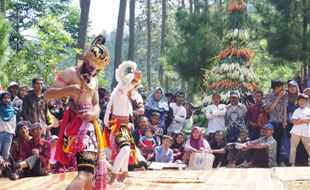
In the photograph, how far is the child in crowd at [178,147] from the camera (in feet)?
39.1

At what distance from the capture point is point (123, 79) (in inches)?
320

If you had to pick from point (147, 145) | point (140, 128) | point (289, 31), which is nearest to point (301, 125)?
point (147, 145)

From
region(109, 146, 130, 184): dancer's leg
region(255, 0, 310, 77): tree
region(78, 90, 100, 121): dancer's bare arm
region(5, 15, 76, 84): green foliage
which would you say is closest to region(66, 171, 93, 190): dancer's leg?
region(78, 90, 100, 121): dancer's bare arm

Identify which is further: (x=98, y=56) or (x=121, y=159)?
(x=121, y=159)

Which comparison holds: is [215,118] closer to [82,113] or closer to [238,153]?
[238,153]

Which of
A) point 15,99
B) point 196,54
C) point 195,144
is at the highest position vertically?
point 196,54

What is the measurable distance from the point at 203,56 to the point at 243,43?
3878mm

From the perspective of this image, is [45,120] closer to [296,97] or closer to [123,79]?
[123,79]

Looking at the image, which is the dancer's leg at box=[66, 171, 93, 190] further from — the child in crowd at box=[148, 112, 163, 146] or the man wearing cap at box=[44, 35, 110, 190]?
the child in crowd at box=[148, 112, 163, 146]

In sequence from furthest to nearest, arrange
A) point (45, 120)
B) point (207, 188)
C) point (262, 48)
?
point (262, 48) → point (45, 120) → point (207, 188)

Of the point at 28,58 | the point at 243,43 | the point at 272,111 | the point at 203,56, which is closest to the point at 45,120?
the point at 272,111

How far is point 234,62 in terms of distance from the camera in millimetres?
15492

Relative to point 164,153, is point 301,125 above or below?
above

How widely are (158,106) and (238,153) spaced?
1836 mm
